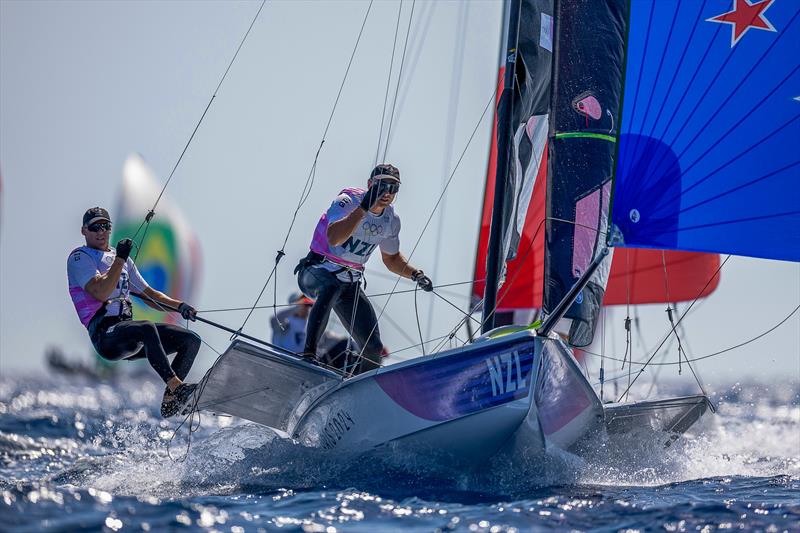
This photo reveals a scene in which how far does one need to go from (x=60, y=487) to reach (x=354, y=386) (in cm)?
174

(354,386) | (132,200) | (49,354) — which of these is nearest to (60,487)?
(354,386)

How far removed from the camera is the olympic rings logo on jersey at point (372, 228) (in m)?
6.85

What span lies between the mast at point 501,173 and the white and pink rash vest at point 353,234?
2.29ft

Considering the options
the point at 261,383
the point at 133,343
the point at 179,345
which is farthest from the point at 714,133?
the point at 133,343

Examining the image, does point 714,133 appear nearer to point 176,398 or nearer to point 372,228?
point 372,228

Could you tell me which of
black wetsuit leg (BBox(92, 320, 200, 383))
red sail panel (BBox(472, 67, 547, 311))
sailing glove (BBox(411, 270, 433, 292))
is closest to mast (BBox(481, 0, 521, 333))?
sailing glove (BBox(411, 270, 433, 292))

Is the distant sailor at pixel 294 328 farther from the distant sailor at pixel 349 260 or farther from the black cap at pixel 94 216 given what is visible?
the black cap at pixel 94 216

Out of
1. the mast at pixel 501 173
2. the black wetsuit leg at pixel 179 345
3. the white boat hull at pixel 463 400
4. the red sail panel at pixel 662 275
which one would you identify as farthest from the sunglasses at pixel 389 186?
the red sail panel at pixel 662 275

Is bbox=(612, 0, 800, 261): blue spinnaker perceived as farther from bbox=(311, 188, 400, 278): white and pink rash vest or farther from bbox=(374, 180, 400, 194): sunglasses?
bbox=(311, 188, 400, 278): white and pink rash vest

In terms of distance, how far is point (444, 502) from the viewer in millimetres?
5469

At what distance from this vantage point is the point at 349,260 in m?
6.88

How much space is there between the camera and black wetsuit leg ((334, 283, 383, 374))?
6.96 metres

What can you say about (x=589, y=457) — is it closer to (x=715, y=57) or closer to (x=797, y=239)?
(x=797, y=239)

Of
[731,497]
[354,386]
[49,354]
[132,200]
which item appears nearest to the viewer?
[731,497]
